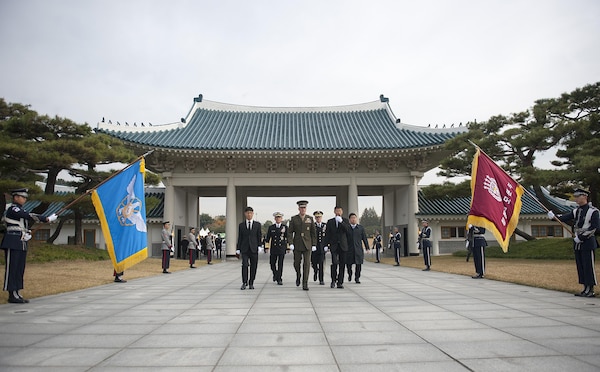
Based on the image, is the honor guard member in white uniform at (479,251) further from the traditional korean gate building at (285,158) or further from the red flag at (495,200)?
the traditional korean gate building at (285,158)

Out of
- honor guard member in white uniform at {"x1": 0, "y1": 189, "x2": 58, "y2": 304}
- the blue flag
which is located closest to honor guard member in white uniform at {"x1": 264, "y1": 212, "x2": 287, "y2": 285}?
the blue flag

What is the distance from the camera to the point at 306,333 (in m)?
4.34

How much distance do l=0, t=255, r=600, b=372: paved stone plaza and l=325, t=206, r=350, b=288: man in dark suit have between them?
4.74 ft

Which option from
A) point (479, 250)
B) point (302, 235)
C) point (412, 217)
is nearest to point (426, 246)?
point (479, 250)

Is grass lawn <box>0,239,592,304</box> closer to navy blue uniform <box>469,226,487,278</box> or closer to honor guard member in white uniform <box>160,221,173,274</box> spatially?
navy blue uniform <box>469,226,487,278</box>

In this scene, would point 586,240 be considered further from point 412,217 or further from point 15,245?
point 412,217

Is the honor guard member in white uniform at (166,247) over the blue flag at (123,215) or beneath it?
beneath

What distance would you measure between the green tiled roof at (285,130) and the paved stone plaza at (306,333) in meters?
14.5

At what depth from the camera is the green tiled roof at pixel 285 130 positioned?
21.0 metres

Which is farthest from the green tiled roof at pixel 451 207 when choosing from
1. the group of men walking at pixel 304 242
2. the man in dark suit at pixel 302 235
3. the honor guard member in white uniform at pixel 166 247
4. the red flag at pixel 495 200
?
the man in dark suit at pixel 302 235

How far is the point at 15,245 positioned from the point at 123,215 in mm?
1914

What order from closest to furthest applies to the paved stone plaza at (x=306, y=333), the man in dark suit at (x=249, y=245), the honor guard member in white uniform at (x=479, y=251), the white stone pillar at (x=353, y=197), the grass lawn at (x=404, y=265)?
the paved stone plaza at (x=306, y=333) → the man in dark suit at (x=249, y=245) → the grass lawn at (x=404, y=265) → the honor guard member in white uniform at (x=479, y=251) → the white stone pillar at (x=353, y=197)

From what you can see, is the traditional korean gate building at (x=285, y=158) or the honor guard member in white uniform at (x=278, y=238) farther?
the traditional korean gate building at (x=285, y=158)

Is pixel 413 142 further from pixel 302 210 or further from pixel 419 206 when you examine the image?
pixel 302 210
